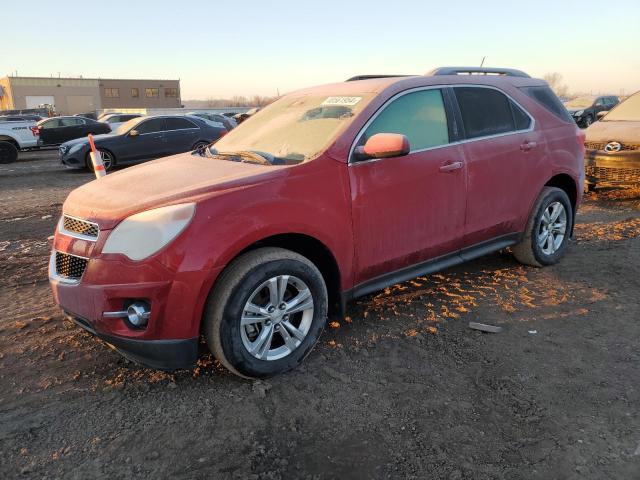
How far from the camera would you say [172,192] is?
2.75 metres

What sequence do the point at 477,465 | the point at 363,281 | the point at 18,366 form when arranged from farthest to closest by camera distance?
the point at 363,281 < the point at 18,366 < the point at 477,465

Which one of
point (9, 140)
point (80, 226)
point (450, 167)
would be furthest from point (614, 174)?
point (9, 140)

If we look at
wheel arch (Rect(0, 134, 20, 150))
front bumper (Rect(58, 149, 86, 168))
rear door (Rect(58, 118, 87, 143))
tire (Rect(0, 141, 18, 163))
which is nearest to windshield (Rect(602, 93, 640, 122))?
front bumper (Rect(58, 149, 86, 168))

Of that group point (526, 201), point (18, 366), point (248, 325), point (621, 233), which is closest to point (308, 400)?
point (248, 325)

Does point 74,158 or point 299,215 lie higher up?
point 299,215

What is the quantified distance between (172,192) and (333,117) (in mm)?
1274

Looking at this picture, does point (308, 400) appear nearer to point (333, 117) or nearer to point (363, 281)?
point (363, 281)

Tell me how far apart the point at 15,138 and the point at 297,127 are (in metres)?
16.5

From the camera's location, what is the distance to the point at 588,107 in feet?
85.9

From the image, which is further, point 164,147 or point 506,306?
point 164,147

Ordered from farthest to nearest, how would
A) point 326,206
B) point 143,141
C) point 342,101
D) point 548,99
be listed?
point 143,141 → point 548,99 → point 342,101 → point 326,206

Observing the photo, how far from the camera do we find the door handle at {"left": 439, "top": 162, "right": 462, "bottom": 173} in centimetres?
359

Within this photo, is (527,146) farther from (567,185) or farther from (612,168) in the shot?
(612,168)

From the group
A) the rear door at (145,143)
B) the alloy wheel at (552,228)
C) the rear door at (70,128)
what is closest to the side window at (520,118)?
the alloy wheel at (552,228)
